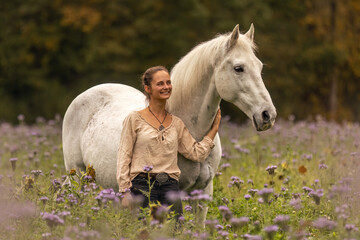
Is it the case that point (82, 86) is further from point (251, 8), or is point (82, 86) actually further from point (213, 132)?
point (213, 132)

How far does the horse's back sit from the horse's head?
3.96ft

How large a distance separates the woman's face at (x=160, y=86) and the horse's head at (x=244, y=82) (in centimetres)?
47

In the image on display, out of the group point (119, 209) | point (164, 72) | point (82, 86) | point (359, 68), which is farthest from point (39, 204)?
point (359, 68)

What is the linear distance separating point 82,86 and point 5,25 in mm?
4497

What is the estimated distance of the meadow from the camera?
12.2 feet

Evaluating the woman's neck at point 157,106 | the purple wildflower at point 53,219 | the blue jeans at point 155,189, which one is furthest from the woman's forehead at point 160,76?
the purple wildflower at point 53,219

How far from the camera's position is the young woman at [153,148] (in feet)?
15.3

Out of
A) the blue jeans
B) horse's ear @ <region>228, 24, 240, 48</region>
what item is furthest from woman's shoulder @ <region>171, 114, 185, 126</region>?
horse's ear @ <region>228, 24, 240, 48</region>

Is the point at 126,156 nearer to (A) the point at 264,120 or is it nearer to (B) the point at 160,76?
→ (B) the point at 160,76

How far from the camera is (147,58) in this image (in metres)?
20.4

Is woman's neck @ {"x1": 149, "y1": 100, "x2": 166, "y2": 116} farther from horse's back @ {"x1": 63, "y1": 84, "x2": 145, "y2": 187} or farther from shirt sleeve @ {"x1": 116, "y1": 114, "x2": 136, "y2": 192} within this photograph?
horse's back @ {"x1": 63, "y1": 84, "x2": 145, "y2": 187}

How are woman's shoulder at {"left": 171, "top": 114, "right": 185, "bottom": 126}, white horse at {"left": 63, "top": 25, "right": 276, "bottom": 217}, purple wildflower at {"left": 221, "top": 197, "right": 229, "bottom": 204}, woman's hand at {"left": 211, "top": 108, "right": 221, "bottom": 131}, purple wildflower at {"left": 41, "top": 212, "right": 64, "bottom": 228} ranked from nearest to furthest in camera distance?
purple wildflower at {"left": 41, "top": 212, "right": 64, "bottom": 228}, white horse at {"left": 63, "top": 25, "right": 276, "bottom": 217}, woman's shoulder at {"left": 171, "top": 114, "right": 185, "bottom": 126}, woman's hand at {"left": 211, "top": 108, "right": 221, "bottom": 131}, purple wildflower at {"left": 221, "top": 197, "right": 229, "bottom": 204}

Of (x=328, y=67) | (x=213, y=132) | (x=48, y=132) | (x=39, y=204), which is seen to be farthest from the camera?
(x=328, y=67)

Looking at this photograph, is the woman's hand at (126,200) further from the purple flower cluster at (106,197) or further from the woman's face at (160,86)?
the woman's face at (160,86)
